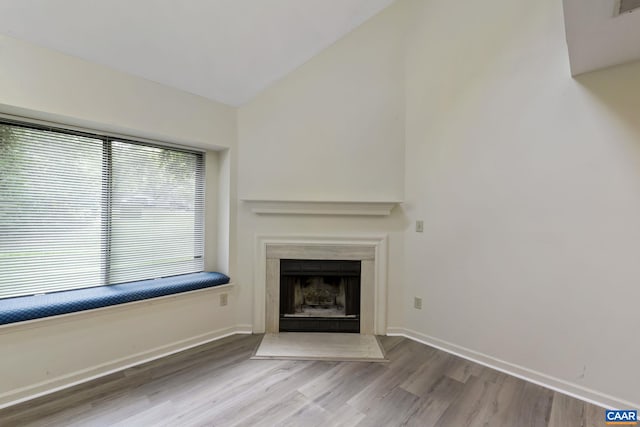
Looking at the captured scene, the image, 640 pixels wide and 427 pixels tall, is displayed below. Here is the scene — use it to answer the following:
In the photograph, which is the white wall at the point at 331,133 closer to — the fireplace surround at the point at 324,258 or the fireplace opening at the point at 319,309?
the fireplace surround at the point at 324,258

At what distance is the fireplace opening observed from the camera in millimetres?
2676

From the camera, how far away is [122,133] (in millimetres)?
2174

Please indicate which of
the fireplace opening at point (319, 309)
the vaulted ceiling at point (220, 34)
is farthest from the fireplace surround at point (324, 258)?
the vaulted ceiling at point (220, 34)

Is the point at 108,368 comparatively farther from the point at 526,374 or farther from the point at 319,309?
the point at 526,374

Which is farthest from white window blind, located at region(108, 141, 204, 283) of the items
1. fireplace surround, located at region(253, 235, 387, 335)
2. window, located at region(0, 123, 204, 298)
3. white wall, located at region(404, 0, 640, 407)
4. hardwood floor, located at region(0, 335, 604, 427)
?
white wall, located at region(404, 0, 640, 407)

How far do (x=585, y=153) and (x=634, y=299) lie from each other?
0.99 m

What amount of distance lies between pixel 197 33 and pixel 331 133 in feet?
4.49

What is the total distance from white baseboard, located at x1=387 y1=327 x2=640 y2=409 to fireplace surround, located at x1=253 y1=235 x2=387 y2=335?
0.37m

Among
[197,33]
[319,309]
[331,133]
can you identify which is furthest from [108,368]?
[331,133]

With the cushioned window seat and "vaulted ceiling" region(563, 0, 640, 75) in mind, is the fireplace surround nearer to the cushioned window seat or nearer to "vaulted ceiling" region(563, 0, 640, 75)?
the cushioned window seat

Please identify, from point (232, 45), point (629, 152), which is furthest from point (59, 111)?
point (629, 152)

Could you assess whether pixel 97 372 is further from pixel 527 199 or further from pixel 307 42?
pixel 527 199

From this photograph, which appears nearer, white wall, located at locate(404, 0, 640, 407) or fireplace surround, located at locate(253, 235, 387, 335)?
white wall, located at locate(404, 0, 640, 407)

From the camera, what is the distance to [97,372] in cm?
191
